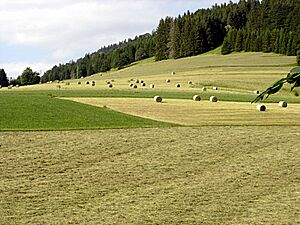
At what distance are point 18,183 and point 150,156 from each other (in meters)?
6.93

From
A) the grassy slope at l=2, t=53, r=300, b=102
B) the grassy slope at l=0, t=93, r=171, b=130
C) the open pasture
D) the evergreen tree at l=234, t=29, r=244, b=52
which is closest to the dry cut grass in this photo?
the grassy slope at l=0, t=93, r=171, b=130

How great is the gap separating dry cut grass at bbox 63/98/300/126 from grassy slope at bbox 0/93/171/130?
7.29 feet

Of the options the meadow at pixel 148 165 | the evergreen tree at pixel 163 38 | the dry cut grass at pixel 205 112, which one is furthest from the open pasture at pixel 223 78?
the evergreen tree at pixel 163 38

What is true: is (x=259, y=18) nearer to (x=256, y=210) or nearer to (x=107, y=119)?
(x=107, y=119)

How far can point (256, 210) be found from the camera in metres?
15.1

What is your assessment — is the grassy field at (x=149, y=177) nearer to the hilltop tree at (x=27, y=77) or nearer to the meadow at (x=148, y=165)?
the meadow at (x=148, y=165)

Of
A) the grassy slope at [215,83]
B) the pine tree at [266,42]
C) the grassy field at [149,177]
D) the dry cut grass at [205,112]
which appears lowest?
the grassy field at [149,177]

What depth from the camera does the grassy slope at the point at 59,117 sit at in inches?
1280

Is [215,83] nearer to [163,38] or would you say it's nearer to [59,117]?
[59,117]

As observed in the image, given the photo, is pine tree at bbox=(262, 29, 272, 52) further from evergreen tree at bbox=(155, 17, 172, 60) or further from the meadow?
the meadow

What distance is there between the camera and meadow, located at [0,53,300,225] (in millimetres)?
14969

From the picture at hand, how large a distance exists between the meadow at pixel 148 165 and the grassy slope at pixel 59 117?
0.22 ft

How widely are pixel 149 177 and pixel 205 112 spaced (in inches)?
809

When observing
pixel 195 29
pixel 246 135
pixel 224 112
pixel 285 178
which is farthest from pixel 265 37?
pixel 285 178
